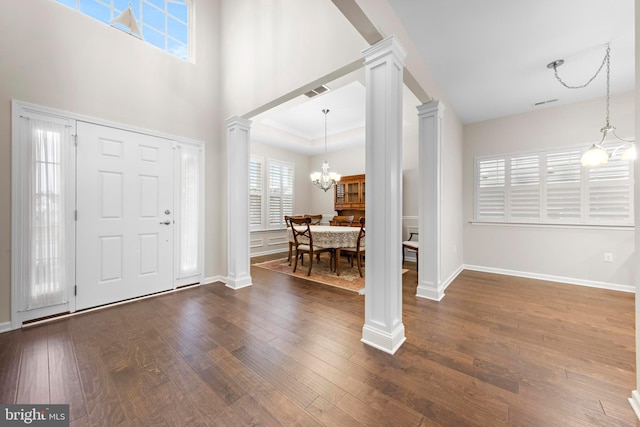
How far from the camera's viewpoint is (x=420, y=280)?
9.82ft

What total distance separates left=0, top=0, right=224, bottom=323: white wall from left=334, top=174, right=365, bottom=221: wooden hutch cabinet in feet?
10.6

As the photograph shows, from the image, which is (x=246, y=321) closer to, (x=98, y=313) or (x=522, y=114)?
(x=98, y=313)

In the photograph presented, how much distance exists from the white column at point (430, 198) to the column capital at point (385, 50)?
3.84 feet

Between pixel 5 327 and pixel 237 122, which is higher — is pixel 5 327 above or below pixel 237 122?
below

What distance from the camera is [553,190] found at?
3664 mm

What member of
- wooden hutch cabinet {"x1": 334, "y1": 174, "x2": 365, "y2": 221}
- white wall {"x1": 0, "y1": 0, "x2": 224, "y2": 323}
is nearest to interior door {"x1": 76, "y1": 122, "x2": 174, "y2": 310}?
white wall {"x1": 0, "y1": 0, "x2": 224, "y2": 323}

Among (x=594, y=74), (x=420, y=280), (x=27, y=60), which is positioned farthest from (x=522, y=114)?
(x=27, y=60)

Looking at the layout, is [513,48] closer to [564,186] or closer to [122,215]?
[564,186]

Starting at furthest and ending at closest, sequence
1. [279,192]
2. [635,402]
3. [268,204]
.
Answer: [279,192], [268,204], [635,402]

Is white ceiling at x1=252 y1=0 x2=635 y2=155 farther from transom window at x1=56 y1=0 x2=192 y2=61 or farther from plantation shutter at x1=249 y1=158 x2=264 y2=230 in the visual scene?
plantation shutter at x1=249 y1=158 x2=264 y2=230

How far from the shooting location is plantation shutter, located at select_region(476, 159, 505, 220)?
4070 mm

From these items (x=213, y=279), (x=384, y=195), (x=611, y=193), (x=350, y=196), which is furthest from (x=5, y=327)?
(x=611, y=193)

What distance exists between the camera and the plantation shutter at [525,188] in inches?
149

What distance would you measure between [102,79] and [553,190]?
245 inches
